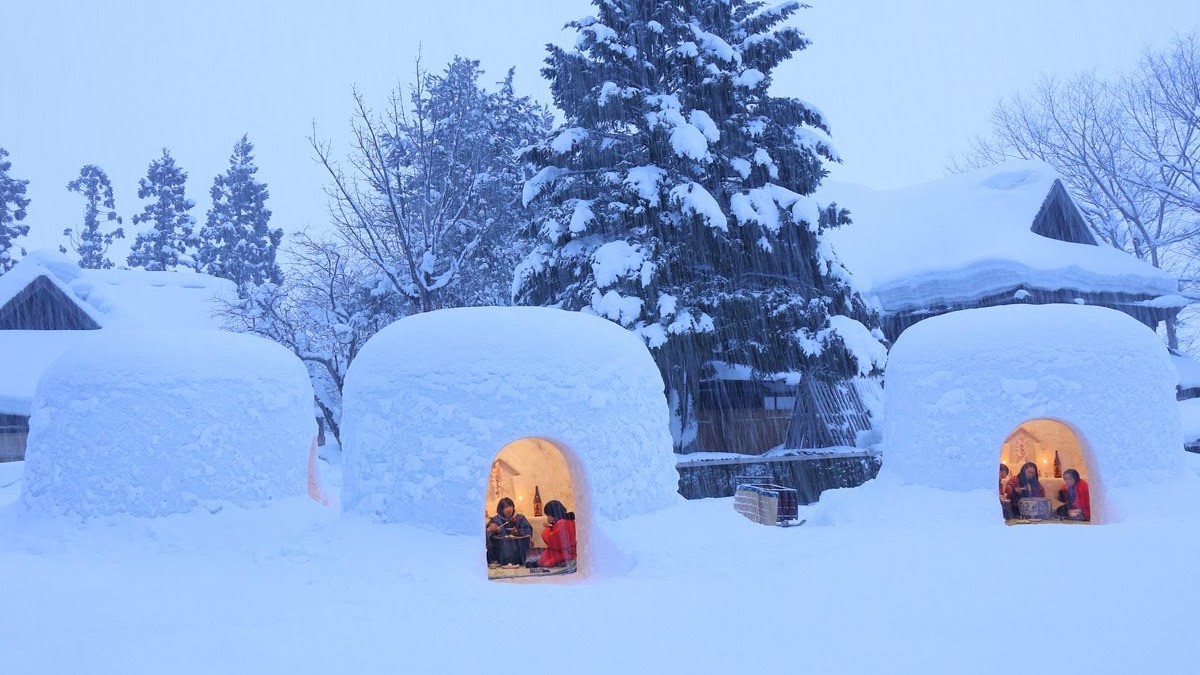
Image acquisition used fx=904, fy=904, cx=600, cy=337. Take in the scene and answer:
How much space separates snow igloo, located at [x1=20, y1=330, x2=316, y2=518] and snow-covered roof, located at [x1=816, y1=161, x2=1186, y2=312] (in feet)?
45.4

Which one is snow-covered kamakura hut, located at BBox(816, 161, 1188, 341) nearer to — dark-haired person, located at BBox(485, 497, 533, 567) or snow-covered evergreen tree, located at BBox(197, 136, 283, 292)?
dark-haired person, located at BBox(485, 497, 533, 567)

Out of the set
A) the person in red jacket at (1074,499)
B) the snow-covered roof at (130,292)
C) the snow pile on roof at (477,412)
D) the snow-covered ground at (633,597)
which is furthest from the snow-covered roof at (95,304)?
the person in red jacket at (1074,499)

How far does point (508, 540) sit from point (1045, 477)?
8007 millimetres

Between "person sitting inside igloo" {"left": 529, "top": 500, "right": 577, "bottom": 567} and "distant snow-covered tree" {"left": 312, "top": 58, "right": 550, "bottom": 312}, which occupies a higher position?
"distant snow-covered tree" {"left": 312, "top": 58, "right": 550, "bottom": 312}

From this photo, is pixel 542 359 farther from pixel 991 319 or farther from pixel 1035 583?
pixel 991 319

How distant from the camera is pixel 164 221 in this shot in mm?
44000

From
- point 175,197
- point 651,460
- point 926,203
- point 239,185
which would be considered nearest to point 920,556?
point 651,460

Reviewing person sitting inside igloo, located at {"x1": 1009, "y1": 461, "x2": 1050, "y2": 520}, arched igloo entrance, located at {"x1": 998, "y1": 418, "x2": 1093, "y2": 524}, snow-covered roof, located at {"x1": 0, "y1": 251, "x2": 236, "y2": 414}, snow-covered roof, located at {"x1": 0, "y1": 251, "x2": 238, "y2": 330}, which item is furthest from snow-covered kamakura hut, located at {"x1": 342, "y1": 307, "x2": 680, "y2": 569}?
snow-covered roof, located at {"x1": 0, "y1": 251, "x2": 238, "y2": 330}

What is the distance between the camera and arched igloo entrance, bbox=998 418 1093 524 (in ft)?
39.1

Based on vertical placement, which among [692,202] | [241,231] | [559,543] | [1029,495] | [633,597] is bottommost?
[633,597]

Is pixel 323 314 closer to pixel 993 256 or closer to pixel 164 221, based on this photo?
pixel 993 256

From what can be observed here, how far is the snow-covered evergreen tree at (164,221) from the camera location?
42.8 meters

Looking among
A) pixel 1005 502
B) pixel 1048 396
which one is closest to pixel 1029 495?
pixel 1005 502

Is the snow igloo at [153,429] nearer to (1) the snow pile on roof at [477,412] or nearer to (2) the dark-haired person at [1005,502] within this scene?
(1) the snow pile on roof at [477,412]
